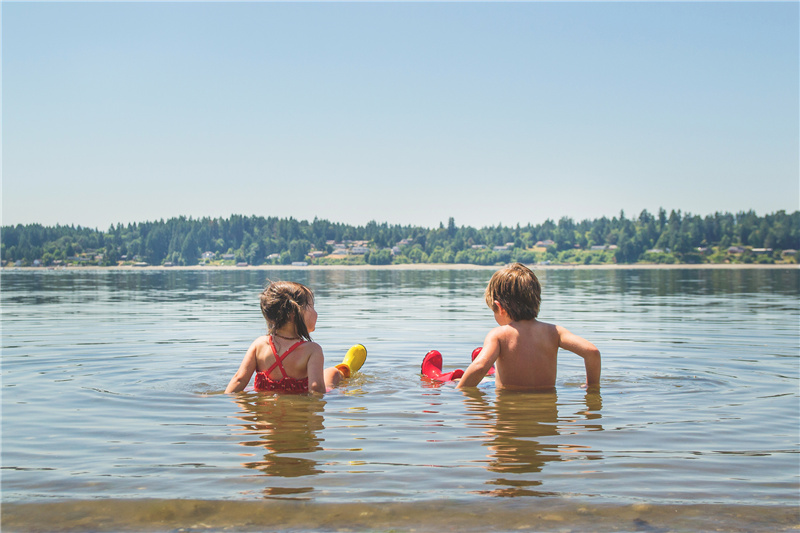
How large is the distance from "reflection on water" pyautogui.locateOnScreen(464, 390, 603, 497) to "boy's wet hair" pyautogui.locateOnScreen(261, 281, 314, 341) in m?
2.09

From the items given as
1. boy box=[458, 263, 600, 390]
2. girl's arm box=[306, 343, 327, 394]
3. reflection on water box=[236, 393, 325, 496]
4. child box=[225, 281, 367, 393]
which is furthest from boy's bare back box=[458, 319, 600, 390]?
reflection on water box=[236, 393, 325, 496]

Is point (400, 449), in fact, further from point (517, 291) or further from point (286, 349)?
point (517, 291)

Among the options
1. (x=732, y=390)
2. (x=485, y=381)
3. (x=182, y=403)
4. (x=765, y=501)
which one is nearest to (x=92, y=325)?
(x=182, y=403)

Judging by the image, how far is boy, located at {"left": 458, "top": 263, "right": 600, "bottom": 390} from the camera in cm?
693

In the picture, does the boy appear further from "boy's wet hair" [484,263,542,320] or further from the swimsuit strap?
the swimsuit strap

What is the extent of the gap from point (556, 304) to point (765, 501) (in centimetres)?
2376

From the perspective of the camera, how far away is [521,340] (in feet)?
22.9

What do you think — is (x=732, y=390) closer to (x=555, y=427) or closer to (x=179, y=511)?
(x=555, y=427)

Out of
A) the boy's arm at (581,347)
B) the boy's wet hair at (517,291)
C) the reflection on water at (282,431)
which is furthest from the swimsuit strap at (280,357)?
the boy's arm at (581,347)

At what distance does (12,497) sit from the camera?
4.23m

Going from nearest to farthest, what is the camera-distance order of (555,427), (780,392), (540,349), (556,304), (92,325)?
(555,427), (540,349), (780,392), (92,325), (556,304)

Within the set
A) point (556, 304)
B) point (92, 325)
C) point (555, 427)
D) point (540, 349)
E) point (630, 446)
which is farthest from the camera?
point (556, 304)

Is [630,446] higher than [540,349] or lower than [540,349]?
lower

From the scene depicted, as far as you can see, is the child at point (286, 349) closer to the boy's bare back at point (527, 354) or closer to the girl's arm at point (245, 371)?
the girl's arm at point (245, 371)
